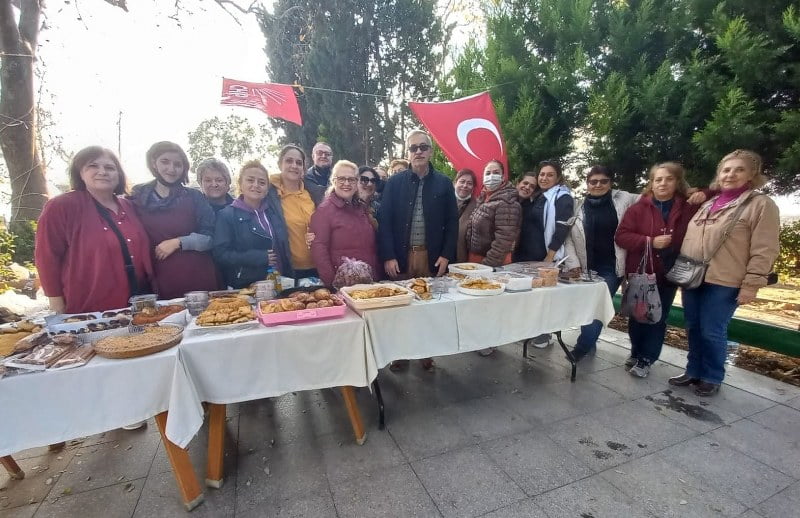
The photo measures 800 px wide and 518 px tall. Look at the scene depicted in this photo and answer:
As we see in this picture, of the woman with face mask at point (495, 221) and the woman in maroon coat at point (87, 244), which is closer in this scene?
the woman in maroon coat at point (87, 244)

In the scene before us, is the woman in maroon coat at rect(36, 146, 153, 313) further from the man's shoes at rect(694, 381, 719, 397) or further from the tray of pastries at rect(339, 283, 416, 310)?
the man's shoes at rect(694, 381, 719, 397)

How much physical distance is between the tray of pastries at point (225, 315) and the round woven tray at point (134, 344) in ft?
0.49

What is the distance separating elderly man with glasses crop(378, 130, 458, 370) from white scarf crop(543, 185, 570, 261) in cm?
91

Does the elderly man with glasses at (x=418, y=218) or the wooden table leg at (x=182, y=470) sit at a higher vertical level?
the elderly man with glasses at (x=418, y=218)

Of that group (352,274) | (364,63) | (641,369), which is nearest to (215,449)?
(352,274)

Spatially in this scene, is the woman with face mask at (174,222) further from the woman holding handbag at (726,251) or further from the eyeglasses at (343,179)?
the woman holding handbag at (726,251)

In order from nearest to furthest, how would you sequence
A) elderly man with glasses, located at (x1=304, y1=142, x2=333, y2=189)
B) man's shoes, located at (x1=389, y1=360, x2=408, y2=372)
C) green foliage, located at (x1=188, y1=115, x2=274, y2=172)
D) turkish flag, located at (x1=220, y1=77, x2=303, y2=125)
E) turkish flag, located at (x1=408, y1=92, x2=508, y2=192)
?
man's shoes, located at (x1=389, y1=360, x2=408, y2=372) → elderly man with glasses, located at (x1=304, y1=142, x2=333, y2=189) → turkish flag, located at (x1=408, y1=92, x2=508, y2=192) → turkish flag, located at (x1=220, y1=77, x2=303, y2=125) → green foliage, located at (x1=188, y1=115, x2=274, y2=172)

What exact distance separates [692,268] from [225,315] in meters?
3.31

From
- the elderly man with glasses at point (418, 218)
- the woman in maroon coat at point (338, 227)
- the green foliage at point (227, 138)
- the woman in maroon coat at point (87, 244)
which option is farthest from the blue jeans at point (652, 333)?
the green foliage at point (227, 138)

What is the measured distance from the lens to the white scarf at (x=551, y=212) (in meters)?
3.33

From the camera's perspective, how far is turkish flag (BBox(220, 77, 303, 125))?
5.13 m

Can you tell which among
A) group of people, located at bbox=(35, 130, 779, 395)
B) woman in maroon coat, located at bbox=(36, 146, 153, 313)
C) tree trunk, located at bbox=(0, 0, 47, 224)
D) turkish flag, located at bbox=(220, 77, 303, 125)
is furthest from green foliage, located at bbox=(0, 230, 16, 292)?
group of people, located at bbox=(35, 130, 779, 395)

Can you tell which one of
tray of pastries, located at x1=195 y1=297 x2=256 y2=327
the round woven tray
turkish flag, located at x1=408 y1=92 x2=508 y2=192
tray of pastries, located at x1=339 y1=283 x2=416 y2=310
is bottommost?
the round woven tray

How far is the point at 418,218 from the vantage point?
10.6ft
